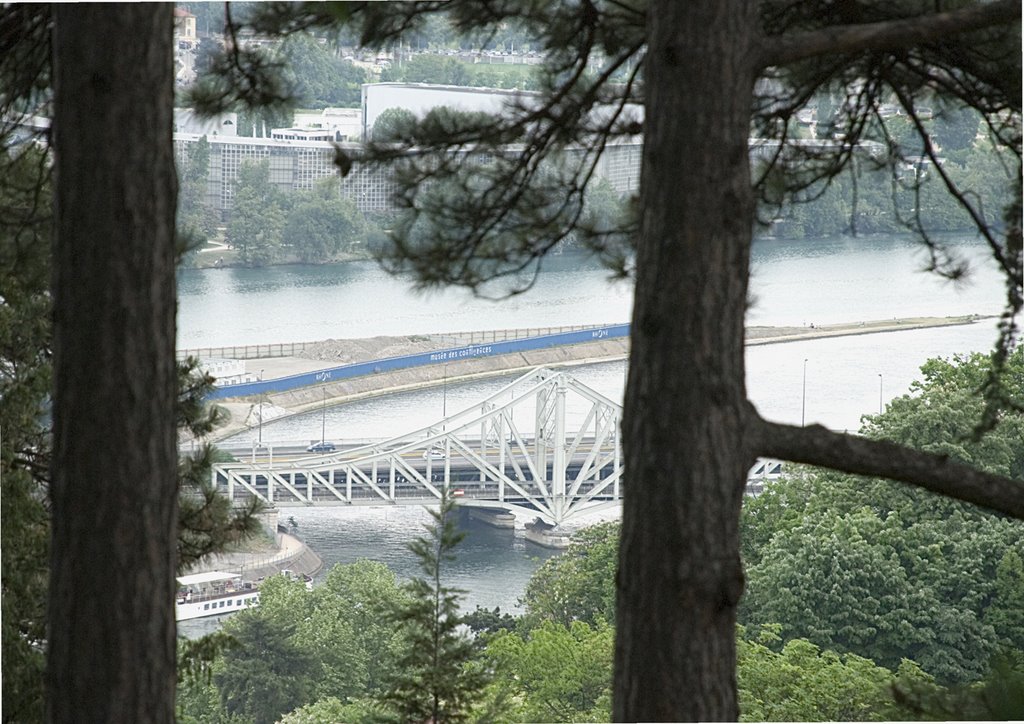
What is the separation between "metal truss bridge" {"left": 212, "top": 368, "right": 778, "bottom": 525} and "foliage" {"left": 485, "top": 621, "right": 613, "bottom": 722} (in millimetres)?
8295

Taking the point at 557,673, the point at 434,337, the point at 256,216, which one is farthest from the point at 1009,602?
the point at 434,337

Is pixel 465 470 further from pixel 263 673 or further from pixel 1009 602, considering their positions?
pixel 1009 602

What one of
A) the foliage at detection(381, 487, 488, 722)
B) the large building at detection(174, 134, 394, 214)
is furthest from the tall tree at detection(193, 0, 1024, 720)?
the large building at detection(174, 134, 394, 214)

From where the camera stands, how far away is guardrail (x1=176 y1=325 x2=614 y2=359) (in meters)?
20.5

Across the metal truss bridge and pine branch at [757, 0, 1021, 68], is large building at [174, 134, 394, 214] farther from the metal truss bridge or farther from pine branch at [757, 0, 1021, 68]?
pine branch at [757, 0, 1021, 68]

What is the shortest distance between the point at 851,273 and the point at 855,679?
52.2 feet

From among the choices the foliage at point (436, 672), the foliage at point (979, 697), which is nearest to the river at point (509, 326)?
the foliage at point (436, 672)

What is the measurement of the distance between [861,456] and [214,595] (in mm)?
15241

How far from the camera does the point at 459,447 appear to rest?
58.1ft

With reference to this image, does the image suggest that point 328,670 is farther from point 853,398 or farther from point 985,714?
point 985,714

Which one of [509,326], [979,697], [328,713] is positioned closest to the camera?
[979,697]

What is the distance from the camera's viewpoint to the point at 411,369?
69.2 ft

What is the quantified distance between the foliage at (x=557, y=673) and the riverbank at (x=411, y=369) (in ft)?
38.7

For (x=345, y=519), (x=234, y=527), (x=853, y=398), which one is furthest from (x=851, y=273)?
(x=234, y=527)
